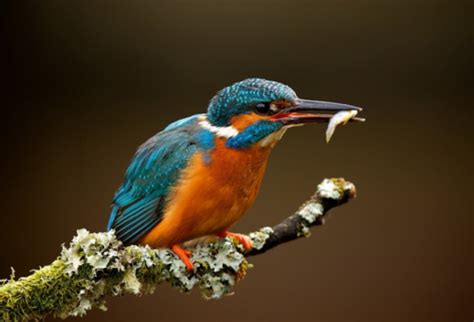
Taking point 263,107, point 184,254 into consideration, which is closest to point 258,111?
point 263,107

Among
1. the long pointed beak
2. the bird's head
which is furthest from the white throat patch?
the long pointed beak

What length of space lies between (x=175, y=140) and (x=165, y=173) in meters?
0.09

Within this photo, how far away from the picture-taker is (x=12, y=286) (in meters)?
1.35

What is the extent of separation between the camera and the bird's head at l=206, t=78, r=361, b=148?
160 cm

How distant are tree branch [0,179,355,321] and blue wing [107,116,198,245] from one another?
0.11m

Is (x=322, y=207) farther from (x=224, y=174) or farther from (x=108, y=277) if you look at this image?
(x=108, y=277)

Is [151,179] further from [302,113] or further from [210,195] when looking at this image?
[302,113]

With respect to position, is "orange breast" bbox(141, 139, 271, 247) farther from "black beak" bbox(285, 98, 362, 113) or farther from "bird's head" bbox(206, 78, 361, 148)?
"black beak" bbox(285, 98, 362, 113)

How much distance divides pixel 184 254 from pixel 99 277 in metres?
0.27

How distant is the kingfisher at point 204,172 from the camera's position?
1637 mm

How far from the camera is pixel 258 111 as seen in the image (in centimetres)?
164

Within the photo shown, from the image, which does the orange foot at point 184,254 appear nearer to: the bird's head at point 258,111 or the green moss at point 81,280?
the green moss at point 81,280

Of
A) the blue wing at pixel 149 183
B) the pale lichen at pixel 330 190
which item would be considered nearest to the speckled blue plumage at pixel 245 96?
the blue wing at pixel 149 183

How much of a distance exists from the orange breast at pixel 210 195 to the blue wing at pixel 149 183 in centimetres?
3
